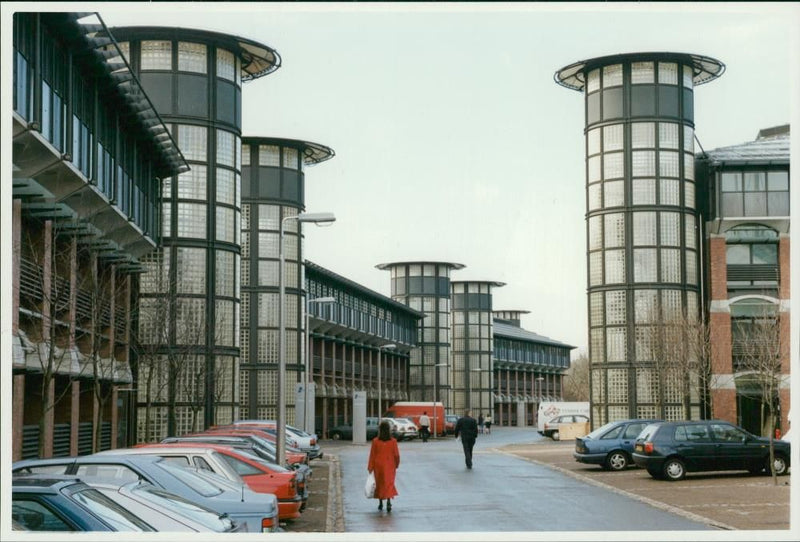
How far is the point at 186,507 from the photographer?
1276cm

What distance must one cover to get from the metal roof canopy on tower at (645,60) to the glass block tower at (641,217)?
54mm

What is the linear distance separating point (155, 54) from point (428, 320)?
62650 mm

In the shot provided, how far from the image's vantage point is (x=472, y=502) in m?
23.8

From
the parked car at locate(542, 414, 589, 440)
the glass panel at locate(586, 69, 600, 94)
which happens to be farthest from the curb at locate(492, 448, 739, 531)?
the parked car at locate(542, 414, 589, 440)

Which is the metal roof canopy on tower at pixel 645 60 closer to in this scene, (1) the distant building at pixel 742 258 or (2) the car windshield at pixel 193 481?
(1) the distant building at pixel 742 258

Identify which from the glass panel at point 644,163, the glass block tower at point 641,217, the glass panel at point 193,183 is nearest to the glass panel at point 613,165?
the glass block tower at point 641,217

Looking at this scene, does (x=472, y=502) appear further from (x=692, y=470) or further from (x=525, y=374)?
(x=525, y=374)

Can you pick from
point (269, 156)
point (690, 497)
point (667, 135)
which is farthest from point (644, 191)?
point (690, 497)

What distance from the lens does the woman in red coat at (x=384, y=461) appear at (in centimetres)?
2105

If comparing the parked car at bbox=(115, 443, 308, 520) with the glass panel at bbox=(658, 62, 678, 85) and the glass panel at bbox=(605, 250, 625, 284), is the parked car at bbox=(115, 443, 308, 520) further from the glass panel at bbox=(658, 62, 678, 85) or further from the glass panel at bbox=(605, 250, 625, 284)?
the glass panel at bbox=(658, 62, 678, 85)

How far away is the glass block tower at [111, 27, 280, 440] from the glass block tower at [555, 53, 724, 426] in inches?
698

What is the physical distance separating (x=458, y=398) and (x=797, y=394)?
3713 inches

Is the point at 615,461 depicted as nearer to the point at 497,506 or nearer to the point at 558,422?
the point at 497,506

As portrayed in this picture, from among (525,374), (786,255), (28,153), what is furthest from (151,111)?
(525,374)
